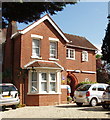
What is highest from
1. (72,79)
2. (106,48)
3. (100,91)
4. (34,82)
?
(106,48)

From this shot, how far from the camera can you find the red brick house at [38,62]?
2073 centimetres

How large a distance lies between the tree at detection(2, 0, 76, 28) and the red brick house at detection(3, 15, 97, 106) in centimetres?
1024

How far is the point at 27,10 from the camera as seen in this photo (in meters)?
10.4

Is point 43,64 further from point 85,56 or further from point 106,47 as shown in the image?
point 85,56

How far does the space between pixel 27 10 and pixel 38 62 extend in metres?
11.1

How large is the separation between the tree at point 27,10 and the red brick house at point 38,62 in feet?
33.6

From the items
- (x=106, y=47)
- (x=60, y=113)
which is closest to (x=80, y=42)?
(x=106, y=47)

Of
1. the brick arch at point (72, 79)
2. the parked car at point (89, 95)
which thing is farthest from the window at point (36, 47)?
the brick arch at point (72, 79)

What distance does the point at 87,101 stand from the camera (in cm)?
1816

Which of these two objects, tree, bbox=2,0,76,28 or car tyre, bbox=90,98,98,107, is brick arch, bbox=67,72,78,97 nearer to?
car tyre, bbox=90,98,98,107

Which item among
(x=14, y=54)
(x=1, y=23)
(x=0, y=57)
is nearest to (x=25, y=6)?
(x=1, y=23)

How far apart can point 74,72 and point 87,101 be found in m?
9.21

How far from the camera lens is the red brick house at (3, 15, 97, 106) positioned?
68.0 ft

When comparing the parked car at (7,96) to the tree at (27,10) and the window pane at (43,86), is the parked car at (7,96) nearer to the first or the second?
the window pane at (43,86)
